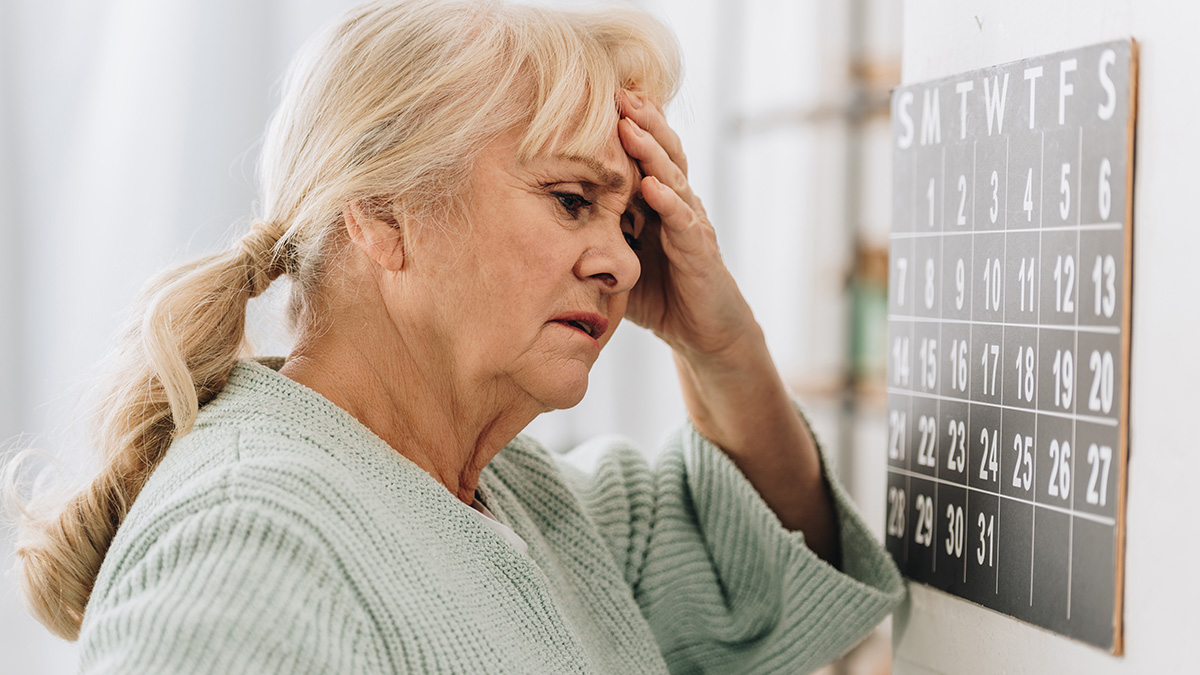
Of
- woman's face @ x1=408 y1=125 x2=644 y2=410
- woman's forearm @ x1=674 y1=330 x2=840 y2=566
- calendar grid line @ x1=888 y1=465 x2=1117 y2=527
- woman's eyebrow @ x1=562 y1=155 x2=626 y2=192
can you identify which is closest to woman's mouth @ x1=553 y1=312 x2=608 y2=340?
woman's face @ x1=408 y1=125 x2=644 y2=410

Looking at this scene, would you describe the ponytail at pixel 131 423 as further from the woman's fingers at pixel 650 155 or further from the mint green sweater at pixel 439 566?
the woman's fingers at pixel 650 155

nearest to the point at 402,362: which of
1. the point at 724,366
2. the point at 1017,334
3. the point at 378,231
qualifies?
the point at 378,231

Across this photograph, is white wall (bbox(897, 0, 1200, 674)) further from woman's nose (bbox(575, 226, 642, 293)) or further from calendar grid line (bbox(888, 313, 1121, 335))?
woman's nose (bbox(575, 226, 642, 293))

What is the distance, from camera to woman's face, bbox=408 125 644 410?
2.88ft

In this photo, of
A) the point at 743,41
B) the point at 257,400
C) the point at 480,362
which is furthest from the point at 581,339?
the point at 743,41

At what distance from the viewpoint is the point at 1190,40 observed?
0.69 meters

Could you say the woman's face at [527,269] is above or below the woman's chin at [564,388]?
above

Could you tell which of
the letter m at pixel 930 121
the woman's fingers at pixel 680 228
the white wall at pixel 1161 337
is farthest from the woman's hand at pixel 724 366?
the white wall at pixel 1161 337

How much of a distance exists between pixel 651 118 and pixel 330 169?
31cm

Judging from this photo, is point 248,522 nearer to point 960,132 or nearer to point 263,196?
point 263,196

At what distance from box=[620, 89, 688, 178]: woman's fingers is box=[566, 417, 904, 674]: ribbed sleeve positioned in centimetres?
37

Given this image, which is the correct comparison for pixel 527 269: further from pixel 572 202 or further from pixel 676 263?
pixel 676 263

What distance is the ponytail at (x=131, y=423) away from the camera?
2.83 feet

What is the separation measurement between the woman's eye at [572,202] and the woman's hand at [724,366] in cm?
13
